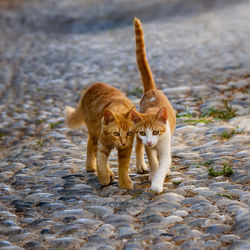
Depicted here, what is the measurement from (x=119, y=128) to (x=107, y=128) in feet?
0.46

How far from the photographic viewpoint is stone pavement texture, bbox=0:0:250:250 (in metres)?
3.53

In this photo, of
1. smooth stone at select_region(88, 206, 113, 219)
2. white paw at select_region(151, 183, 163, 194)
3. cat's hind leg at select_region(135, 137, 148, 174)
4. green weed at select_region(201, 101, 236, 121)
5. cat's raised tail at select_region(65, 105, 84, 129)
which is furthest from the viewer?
green weed at select_region(201, 101, 236, 121)

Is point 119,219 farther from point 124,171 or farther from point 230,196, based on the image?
point 230,196

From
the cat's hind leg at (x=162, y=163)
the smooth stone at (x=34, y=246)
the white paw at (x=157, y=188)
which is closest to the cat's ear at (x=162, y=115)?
the cat's hind leg at (x=162, y=163)

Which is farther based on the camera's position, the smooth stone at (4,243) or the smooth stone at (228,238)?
the smooth stone at (4,243)

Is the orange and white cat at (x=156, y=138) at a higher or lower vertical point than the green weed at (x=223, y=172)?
higher

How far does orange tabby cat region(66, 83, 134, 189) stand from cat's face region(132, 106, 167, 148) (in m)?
0.08

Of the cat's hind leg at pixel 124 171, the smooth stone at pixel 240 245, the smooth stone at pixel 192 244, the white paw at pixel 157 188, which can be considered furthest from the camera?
the cat's hind leg at pixel 124 171

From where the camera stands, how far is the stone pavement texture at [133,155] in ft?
11.6

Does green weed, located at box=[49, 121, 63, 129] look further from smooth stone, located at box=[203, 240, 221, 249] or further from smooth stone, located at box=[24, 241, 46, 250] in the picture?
smooth stone, located at box=[203, 240, 221, 249]

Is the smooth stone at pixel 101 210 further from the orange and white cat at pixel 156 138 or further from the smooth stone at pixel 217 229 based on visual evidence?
the smooth stone at pixel 217 229

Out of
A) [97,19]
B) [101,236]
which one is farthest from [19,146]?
[97,19]

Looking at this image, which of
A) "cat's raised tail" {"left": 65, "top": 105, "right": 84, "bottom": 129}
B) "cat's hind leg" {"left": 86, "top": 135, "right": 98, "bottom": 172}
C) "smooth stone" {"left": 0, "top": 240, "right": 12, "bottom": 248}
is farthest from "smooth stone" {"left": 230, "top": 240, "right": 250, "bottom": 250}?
"cat's raised tail" {"left": 65, "top": 105, "right": 84, "bottom": 129}

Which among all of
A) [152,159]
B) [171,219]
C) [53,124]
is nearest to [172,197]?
[171,219]
